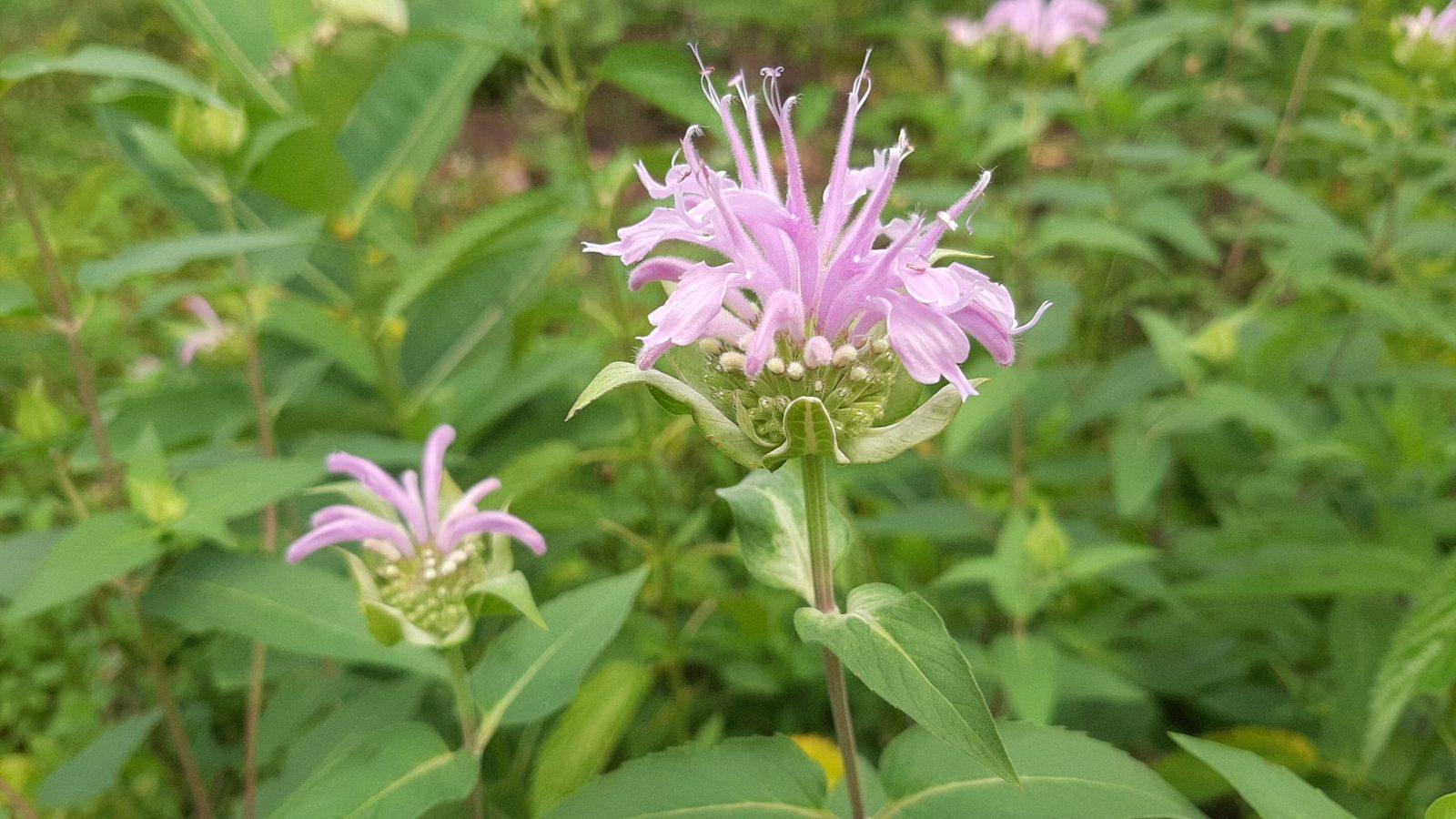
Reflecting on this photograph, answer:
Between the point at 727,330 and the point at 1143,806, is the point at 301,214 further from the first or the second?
the point at 1143,806

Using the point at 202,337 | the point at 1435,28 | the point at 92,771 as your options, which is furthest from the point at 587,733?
the point at 1435,28

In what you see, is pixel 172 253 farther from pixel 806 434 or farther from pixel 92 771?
pixel 806 434

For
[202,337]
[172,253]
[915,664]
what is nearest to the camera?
[915,664]

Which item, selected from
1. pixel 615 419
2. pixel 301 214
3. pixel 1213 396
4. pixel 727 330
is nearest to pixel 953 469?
pixel 1213 396

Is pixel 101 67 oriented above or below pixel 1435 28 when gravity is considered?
below

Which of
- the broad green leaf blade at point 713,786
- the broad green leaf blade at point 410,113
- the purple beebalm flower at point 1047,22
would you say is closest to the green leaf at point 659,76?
the broad green leaf blade at point 410,113

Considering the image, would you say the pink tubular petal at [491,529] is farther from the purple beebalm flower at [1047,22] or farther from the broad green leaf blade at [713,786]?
the purple beebalm flower at [1047,22]

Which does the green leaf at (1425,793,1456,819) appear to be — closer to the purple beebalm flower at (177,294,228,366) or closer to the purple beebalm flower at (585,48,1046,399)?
the purple beebalm flower at (585,48,1046,399)
